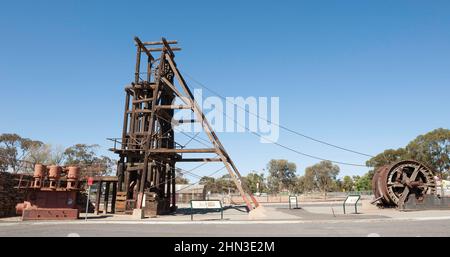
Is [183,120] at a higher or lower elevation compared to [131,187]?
higher

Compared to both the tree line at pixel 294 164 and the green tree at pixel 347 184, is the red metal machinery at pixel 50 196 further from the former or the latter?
the green tree at pixel 347 184

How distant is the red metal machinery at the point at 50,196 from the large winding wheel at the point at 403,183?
2188 cm

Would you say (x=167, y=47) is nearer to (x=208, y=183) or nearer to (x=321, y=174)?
(x=208, y=183)

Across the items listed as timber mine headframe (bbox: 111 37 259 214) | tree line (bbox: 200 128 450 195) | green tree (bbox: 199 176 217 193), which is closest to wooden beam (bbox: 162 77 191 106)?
timber mine headframe (bbox: 111 37 259 214)

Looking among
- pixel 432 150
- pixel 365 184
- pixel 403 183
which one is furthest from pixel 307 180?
pixel 403 183

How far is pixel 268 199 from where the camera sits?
5559cm

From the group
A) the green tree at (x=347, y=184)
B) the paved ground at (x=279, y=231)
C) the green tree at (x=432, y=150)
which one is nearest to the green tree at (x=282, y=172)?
the green tree at (x=347, y=184)

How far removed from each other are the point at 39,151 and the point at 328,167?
3494 inches

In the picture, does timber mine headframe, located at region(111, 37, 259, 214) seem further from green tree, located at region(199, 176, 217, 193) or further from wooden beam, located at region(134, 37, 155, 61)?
green tree, located at region(199, 176, 217, 193)

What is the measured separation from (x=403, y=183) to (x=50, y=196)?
2496 cm

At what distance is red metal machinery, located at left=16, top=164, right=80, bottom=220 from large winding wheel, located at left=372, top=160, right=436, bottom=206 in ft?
71.8
